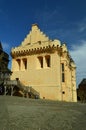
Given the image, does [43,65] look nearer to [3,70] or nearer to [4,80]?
[3,70]

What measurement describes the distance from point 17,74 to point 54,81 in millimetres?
10370

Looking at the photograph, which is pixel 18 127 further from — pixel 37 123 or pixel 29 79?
pixel 29 79

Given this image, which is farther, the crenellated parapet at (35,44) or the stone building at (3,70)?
the crenellated parapet at (35,44)

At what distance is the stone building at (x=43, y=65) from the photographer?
2035 inches

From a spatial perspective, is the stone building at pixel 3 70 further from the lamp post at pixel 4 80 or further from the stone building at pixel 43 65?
the stone building at pixel 43 65

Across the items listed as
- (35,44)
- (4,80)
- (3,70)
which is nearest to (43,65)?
(35,44)

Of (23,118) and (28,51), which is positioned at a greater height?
(28,51)

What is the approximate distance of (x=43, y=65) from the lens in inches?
2138

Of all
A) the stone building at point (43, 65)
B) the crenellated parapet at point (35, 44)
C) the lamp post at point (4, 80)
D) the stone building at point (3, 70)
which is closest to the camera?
the lamp post at point (4, 80)

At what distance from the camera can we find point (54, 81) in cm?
5131

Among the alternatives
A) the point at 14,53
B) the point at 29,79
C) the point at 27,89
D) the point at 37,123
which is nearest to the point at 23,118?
the point at 37,123

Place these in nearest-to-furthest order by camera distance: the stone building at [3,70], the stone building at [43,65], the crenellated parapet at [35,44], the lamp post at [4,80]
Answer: the lamp post at [4,80], the stone building at [3,70], the stone building at [43,65], the crenellated parapet at [35,44]

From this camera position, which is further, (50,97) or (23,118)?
(50,97)

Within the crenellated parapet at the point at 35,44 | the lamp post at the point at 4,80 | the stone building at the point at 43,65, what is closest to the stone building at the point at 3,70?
the lamp post at the point at 4,80
